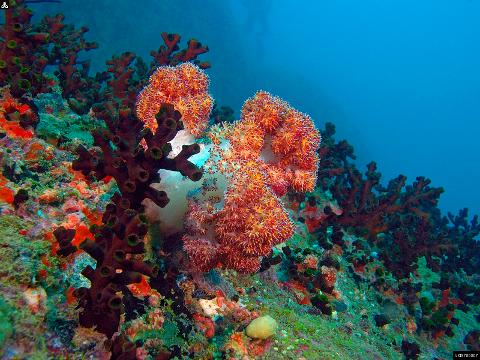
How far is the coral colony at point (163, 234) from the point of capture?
2.29 metres

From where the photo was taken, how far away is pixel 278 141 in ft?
11.5

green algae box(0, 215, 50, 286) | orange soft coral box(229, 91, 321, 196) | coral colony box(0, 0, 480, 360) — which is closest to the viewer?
green algae box(0, 215, 50, 286)

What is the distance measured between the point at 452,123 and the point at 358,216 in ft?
548

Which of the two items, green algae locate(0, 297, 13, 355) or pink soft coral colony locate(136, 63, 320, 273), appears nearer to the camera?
green algae locate(0, 297, 13, 355)

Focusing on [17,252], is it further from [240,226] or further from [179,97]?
[179,97]

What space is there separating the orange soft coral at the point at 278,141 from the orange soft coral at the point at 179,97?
16.9 inches

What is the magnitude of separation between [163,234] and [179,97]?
4.79 feet

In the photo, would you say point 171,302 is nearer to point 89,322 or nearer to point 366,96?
point 89,322

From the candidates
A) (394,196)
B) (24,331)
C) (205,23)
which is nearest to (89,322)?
(24,331)

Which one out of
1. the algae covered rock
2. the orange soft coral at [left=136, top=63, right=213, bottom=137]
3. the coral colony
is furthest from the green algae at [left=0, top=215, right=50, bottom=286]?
the algae covered rock

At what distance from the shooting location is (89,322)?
2.27 meters

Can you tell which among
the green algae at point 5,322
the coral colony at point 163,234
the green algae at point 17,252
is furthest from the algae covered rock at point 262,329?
the green algae at point 5,322

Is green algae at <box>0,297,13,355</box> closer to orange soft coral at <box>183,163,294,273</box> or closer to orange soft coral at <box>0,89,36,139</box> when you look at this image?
orange soft coral at <box>183,163,294,273</box>

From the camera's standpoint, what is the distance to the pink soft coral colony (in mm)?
3113
